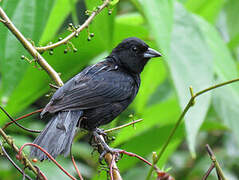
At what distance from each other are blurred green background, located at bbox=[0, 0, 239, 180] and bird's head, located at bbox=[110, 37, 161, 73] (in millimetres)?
148

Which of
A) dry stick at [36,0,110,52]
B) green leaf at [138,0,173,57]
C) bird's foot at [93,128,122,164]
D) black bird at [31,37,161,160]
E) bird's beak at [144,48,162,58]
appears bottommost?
bird's foot at [93,128,122,164]

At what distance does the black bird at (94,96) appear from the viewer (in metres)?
2.95

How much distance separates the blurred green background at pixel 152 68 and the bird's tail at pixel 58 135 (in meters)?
0.27

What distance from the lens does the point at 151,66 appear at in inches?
183

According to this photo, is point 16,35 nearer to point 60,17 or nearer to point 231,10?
point 60,17

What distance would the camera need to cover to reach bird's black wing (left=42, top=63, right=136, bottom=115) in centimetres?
319

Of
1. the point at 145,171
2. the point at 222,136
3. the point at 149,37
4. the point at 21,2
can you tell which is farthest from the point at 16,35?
the point at 222,136

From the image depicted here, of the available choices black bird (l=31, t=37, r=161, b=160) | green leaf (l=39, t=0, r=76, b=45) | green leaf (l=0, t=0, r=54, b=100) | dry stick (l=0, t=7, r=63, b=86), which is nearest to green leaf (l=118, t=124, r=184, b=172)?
black bird (l=31, t=37, r=161, b=160)

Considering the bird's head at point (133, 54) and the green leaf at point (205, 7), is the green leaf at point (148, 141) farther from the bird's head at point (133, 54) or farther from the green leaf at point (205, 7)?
the green leaf at point (205, 7)

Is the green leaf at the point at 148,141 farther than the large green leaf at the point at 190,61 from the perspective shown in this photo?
Yes

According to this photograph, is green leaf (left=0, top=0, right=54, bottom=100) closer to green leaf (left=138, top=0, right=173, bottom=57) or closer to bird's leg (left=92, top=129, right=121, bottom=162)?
green leaf (left=138, top=0, right=173, bottom=57)

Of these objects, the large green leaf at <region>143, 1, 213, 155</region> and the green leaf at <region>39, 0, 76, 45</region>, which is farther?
the green leaf at <region>39, 0, 76, 45</region>

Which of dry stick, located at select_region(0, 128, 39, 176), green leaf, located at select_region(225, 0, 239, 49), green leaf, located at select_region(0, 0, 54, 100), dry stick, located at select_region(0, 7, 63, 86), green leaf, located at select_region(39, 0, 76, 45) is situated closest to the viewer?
dry stick, located at select_region(0, 128, 39, 176)

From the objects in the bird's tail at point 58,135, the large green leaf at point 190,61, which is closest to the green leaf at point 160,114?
the large green leaf at point 190,61
